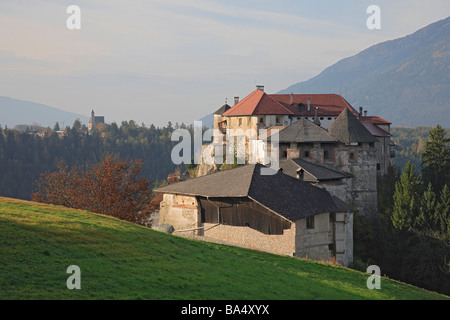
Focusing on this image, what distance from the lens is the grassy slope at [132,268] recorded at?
53.7 feet

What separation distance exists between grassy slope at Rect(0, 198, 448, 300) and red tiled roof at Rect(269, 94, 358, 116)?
4803 centimetres

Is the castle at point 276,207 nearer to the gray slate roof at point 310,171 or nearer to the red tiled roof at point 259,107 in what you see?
the gray slate roof at point 310,171

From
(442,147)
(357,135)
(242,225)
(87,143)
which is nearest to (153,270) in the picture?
(242,225)

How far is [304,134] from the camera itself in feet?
192

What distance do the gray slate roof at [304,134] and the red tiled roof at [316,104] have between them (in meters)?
14.8

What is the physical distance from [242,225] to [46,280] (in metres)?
21.5

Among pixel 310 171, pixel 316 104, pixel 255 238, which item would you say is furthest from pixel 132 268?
pixel 316 104

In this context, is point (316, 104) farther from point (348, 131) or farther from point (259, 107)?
point (348, 131)

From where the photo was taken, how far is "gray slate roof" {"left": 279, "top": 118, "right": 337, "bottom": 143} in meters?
58.1

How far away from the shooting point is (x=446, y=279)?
55750 millimetres

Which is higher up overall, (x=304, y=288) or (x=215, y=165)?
(x=215, y=165)

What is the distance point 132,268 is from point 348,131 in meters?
43.4

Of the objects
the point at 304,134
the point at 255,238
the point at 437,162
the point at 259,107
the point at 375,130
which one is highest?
the point at 259,107
